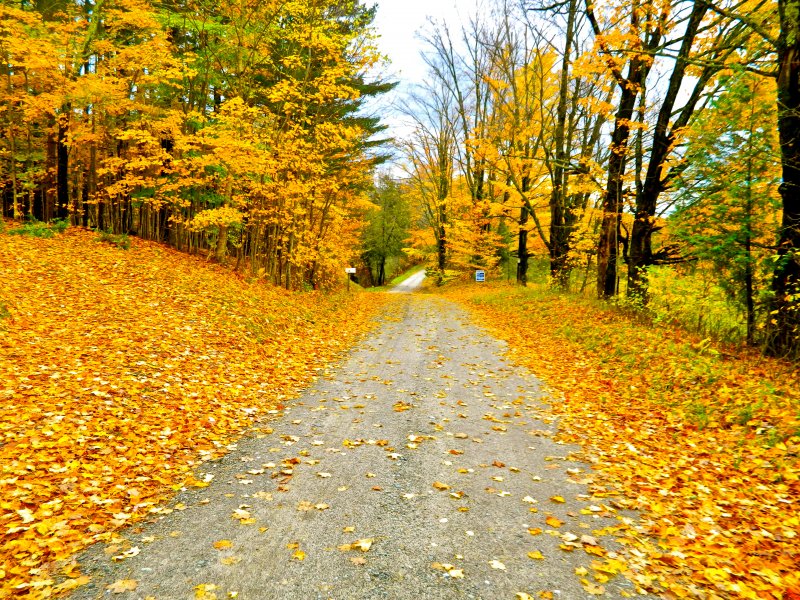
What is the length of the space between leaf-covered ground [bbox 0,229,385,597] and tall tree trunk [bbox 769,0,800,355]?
882 centimetres

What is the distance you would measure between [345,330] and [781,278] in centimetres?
1070

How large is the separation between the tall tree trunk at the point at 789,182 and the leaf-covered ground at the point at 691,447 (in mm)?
874

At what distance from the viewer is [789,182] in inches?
285

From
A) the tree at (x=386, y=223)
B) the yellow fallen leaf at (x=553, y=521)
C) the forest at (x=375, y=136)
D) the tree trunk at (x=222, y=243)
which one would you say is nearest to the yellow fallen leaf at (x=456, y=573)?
the yellow fallen leaf at (x=553, y=521)

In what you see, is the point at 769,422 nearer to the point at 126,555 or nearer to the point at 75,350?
the point at 126,555

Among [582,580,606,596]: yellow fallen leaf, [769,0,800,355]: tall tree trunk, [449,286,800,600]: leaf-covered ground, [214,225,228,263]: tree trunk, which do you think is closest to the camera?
[582,580,606,596]: yellow fallen leaf

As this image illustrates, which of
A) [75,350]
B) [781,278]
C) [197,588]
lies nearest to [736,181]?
[781,278]

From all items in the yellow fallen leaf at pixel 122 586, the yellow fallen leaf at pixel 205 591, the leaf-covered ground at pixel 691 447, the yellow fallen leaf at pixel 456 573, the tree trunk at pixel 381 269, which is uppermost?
the tree trunk at pixel 381 269

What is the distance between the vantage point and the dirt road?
10.9 feet

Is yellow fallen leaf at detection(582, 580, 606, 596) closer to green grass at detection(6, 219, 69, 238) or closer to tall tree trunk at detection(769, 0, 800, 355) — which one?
tall tree trunk at detection(769, 0, 800, 355)

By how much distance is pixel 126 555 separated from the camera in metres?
3.52

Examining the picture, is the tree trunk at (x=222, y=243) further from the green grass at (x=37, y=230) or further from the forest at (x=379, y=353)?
the green grass at (x=37, y=230)

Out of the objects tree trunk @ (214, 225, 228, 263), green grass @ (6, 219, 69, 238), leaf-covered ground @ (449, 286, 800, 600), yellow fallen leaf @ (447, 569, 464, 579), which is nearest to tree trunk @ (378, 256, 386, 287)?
tree trunk @ (214, 225, 228, 263)

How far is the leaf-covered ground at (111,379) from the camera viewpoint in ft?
12.9
